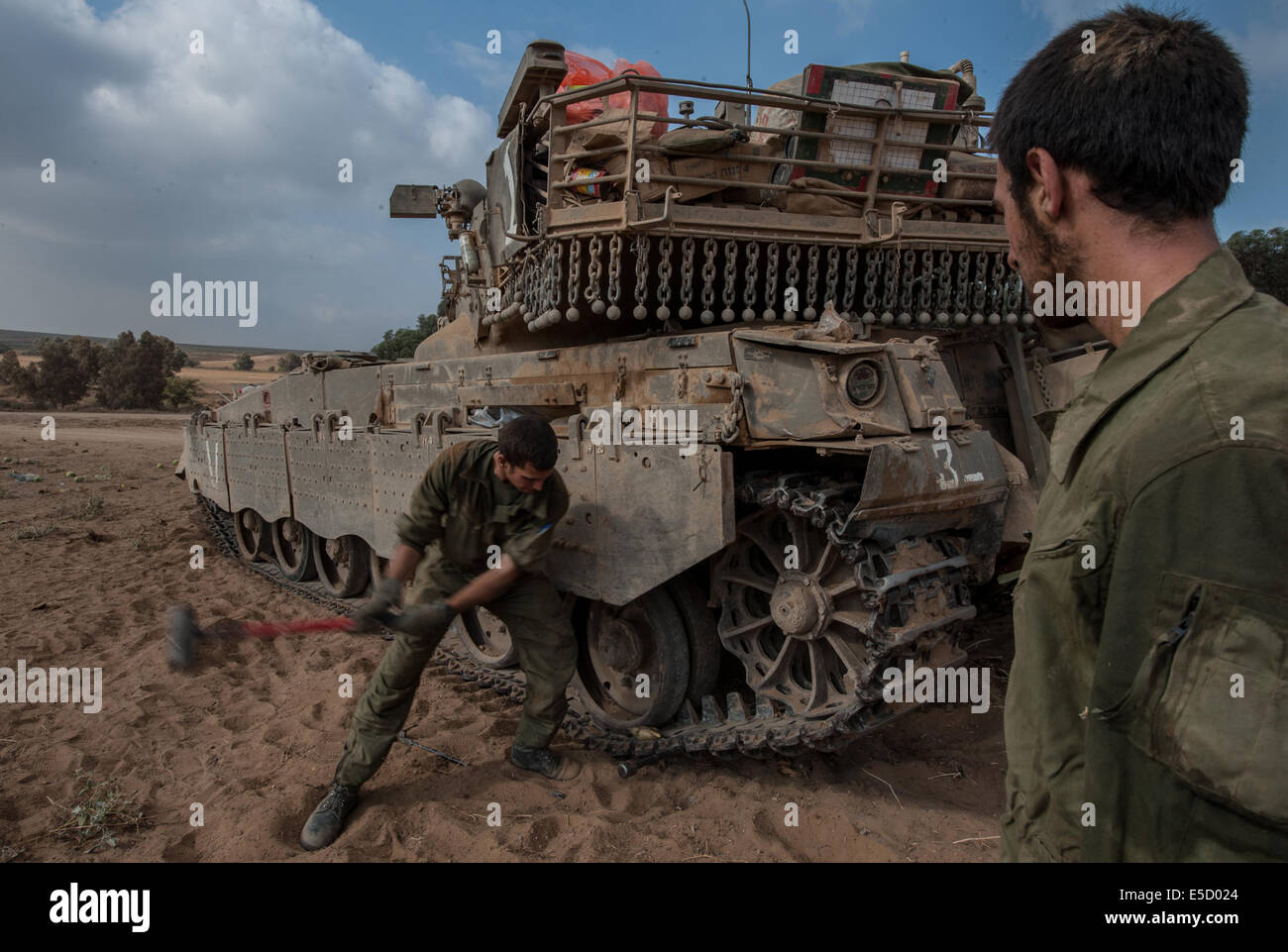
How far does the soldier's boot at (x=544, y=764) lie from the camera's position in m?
4.40

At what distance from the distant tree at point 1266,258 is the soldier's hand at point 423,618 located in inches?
599

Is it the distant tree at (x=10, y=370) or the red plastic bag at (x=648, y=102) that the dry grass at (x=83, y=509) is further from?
the distant tree at (x=10, y=370)

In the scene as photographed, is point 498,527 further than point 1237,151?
Yes

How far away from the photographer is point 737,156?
4.58 meters

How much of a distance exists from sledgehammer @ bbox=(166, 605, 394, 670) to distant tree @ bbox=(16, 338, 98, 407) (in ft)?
131

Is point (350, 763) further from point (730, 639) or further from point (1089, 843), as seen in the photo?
point (1089, 843)

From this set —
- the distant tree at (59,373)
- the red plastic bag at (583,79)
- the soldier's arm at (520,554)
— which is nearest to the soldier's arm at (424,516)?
the soldier's arm at (520,554)

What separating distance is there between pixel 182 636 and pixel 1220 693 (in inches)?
140

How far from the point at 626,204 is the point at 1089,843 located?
12.2 ft

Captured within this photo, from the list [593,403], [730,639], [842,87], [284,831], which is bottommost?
[284,831]

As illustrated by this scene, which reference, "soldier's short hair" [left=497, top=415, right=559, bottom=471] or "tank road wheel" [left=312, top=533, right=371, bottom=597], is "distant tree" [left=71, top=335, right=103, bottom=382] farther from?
"soldier's short hair" [left=497, top=415, right=559, bottom=471]
